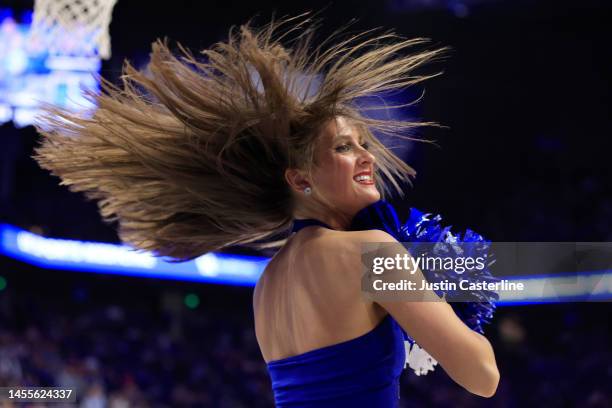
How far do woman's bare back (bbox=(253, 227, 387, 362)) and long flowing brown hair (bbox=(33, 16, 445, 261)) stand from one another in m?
0.25

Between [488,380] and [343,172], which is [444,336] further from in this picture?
[343,172]

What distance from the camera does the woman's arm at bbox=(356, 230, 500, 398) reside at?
1.99 meters

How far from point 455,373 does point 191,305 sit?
14.1m

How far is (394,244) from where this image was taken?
2068 millimetres

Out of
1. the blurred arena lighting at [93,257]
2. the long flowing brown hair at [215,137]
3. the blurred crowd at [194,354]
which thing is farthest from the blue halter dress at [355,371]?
the blurred arena lighting at [93,257]

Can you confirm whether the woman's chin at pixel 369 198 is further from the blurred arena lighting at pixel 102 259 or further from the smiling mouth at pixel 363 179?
the blurred arena lighting at pixel 102 259

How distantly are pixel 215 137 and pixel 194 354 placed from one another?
1195 cm

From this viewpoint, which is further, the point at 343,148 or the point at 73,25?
the point at 73,25

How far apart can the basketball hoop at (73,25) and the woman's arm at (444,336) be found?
20.0 ft

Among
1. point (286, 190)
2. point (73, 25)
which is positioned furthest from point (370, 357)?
point (73, 25)

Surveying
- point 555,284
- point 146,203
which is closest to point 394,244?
point 555,284

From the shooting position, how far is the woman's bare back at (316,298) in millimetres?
2066

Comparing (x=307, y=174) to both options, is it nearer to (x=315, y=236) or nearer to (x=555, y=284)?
(x=315, y=236)

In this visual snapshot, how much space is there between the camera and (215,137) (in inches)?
95.5
